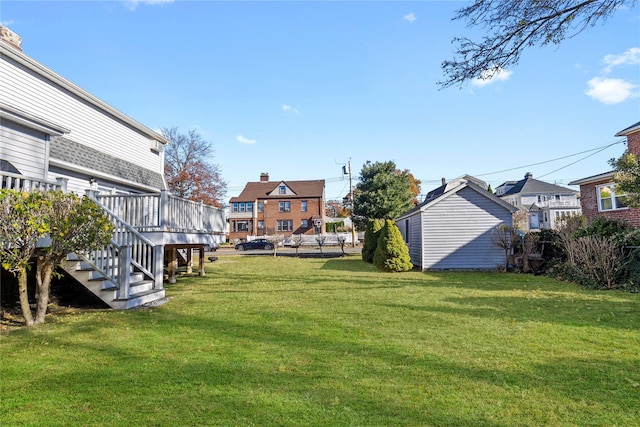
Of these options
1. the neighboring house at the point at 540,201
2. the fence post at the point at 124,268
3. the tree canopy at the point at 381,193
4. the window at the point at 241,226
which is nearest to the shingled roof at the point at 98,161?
the fence post at the point at 124,268

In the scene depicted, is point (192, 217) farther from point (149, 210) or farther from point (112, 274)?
point (112, 274)

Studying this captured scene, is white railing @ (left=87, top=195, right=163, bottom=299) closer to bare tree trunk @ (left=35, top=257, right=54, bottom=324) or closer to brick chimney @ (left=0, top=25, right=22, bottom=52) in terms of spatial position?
bare tree trunk @ (left=35, top=257, right=54, bottom=324)

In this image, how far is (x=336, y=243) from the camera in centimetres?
3991

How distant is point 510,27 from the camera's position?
6168mm

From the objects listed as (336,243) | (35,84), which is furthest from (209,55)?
(336,243)

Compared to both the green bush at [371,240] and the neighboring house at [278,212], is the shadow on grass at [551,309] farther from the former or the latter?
the neighboring house at [278,212]

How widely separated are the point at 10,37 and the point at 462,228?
17.9 m

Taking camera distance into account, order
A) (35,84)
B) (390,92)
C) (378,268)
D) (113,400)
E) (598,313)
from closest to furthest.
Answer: (113,400) → (598,313) → (35,84) → (390,92) → (378,268)

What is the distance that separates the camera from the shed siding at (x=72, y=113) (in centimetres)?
966

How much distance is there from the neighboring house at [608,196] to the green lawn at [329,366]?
11.8 meters

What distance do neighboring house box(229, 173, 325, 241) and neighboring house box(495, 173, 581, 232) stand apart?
25890mm

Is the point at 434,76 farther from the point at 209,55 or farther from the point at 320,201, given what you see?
the point at 320,201

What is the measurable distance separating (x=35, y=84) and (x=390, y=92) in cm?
1172

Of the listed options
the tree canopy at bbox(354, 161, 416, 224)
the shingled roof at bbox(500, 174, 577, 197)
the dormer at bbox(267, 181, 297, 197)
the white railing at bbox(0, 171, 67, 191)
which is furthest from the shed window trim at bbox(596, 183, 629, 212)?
the shingled roof at bbox(500, 174, 577, 197)
